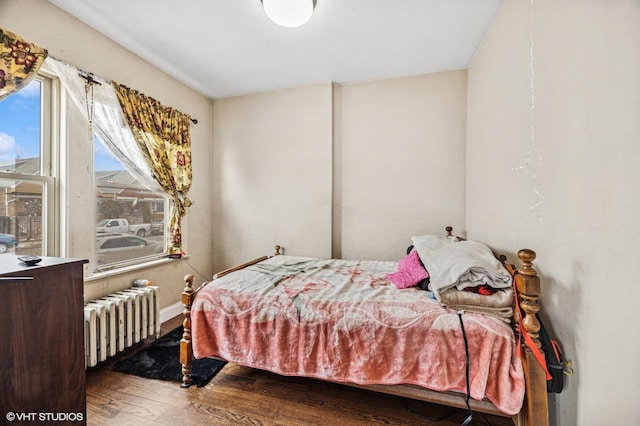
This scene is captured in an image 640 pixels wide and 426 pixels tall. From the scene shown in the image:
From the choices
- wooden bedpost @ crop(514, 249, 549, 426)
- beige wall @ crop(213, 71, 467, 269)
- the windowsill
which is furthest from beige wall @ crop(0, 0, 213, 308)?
wooden bedpost @ crop(514, 249, 549, 426)

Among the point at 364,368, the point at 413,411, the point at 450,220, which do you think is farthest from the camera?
the point at 450,220

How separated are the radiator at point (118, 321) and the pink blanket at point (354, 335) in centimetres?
78

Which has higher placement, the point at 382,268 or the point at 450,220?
the point at 450,220

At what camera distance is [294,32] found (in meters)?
2.07

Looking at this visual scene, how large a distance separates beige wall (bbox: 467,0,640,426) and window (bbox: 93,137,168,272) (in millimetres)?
3185

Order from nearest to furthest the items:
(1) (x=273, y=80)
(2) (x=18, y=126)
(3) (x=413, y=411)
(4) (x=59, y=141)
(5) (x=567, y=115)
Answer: (5) (x=567, y=115) < (3) (x=413, y=411) < (2) (x=18, y=126) < (4) (x=59, y=141) < (1) (x=273, y=80)

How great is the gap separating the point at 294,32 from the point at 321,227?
1951 mm

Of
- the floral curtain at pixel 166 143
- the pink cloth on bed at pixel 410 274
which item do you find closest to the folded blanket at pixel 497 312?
the pink cloth on bed at pixel 410 274

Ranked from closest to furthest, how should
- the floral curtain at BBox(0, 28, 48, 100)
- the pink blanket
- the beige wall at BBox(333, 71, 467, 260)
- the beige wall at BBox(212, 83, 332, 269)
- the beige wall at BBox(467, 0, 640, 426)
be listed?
1. the beige wall at BBox(467, 0, 640, 426)
2. the pink blanket
3. the floral curtain at BBox(0, 28, 48, 100)
4. the beige wall at BBox(333, 71, 467, 260)
5. the beige wall at BBox(212, 83, 332, 269)

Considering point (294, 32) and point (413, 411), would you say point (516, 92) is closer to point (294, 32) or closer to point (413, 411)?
point (294, 32)

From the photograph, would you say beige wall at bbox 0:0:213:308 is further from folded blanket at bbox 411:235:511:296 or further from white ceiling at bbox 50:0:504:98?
folded blanket at bbox 411:235:511:296

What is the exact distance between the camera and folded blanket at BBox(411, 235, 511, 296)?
1.30m

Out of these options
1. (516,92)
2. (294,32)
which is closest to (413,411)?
(516,92)

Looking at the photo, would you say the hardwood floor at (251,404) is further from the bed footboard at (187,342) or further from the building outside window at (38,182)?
the building outside window at (38,182)
